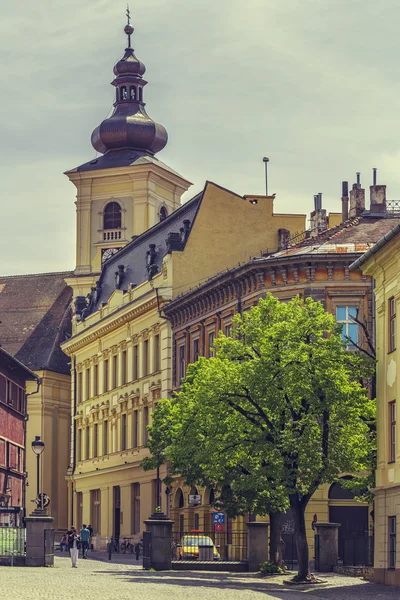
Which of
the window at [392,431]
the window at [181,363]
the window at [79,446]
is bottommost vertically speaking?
the window at [392,431]

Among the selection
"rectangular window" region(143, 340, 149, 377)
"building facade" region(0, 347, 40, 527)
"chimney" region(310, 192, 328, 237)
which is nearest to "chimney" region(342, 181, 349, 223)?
"chimney" region(310, 192, 328, 237)

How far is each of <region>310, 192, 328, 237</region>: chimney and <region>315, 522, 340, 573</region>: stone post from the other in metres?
26.3

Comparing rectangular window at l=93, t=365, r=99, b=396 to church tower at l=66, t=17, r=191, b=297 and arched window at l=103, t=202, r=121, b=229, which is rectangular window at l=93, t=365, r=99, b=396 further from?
arched window at l=103, t=202, r=121, b=229

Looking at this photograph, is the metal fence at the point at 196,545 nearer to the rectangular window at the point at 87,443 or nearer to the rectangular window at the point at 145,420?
the rectangular window at the point at 145,420

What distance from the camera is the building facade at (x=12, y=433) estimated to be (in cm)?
8944

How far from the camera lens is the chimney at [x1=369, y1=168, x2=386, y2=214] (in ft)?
244

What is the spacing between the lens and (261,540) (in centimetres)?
5634

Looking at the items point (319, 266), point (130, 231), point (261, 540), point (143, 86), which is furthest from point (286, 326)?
point (143, 86)

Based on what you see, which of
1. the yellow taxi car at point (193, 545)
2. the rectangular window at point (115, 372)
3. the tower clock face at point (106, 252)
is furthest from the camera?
the tower clock face at point (106, 252)

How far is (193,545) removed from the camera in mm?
61219

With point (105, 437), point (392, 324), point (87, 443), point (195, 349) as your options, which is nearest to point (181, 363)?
point (195, 349)

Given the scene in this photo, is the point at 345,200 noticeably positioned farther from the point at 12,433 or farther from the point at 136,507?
the point at 12,433

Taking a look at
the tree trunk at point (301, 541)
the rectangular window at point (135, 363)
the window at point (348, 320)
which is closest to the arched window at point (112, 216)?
the rectangular window at point (135, 363)

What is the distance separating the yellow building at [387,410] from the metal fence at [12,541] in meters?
12.3
